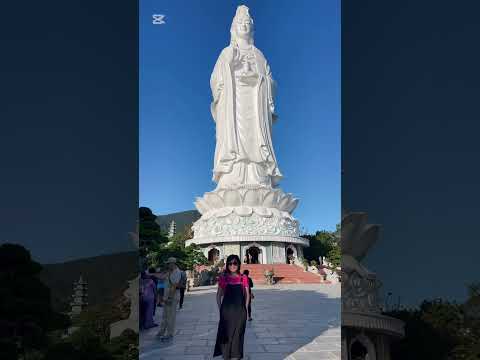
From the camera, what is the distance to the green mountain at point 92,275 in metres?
8.43

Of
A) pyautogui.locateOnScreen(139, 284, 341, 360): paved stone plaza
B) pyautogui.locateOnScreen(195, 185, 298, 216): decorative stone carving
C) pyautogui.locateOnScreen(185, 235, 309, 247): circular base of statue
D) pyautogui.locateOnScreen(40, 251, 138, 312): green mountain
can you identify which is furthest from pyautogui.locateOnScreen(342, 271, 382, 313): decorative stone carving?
pyautogui.locateOnScreen(195, 185, 298, 216): decorative stone carving

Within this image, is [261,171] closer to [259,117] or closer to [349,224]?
[259,117]

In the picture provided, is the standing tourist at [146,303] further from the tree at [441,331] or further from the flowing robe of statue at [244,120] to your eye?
the flowing robe of statue at [244,120]

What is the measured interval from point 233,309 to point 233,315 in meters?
0.06

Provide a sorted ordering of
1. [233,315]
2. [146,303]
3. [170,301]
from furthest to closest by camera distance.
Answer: [146,303], [170,301], [233,315]

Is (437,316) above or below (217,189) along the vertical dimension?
below

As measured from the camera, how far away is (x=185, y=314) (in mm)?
7312

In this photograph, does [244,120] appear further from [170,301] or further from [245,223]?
[170,301]

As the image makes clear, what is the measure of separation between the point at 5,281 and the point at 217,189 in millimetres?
15089

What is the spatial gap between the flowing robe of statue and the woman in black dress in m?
15.7

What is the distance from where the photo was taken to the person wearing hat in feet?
17.8

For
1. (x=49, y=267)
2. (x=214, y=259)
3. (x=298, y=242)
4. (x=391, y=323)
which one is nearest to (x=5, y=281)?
(x=49, y=267)

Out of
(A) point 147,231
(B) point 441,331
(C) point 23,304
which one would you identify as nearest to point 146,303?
(C) point 23,304

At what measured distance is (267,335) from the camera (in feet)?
18.8
